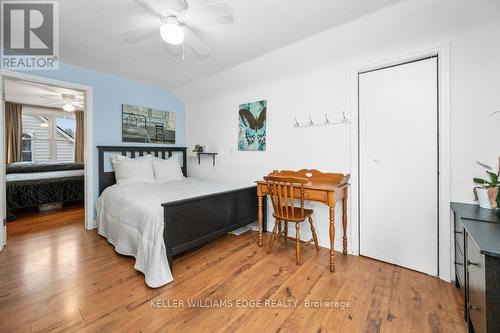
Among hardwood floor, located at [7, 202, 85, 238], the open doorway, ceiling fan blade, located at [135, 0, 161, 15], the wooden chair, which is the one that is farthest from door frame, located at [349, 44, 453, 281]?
hardwood floor, located at [7, 202, 85, 238]

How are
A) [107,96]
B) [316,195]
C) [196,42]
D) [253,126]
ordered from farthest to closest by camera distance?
1. [107,96]
2. [253,126]
3. [196,42]
4. [316,195]

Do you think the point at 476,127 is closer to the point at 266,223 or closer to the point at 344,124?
the point at 344,124

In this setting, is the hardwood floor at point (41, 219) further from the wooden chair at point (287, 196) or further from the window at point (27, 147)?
the wooden chair at point (287, 196)

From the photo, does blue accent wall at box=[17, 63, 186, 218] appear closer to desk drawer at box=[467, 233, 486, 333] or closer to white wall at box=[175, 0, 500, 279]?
white wall at box=[175, 0, 500, 279]

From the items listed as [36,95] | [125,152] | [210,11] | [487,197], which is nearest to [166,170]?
[125,152]

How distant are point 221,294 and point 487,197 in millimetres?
2120

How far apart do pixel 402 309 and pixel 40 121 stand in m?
8.60

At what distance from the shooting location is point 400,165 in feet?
7.01

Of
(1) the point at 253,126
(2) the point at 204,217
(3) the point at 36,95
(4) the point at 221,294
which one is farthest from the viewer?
(3) the point at 36,95

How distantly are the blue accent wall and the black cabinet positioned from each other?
13.4 feet

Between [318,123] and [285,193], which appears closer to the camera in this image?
[285,193]

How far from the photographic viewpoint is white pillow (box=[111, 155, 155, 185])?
3209 mm

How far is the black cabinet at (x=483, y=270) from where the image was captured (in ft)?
3.04

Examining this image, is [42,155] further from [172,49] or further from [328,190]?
[328,190]
